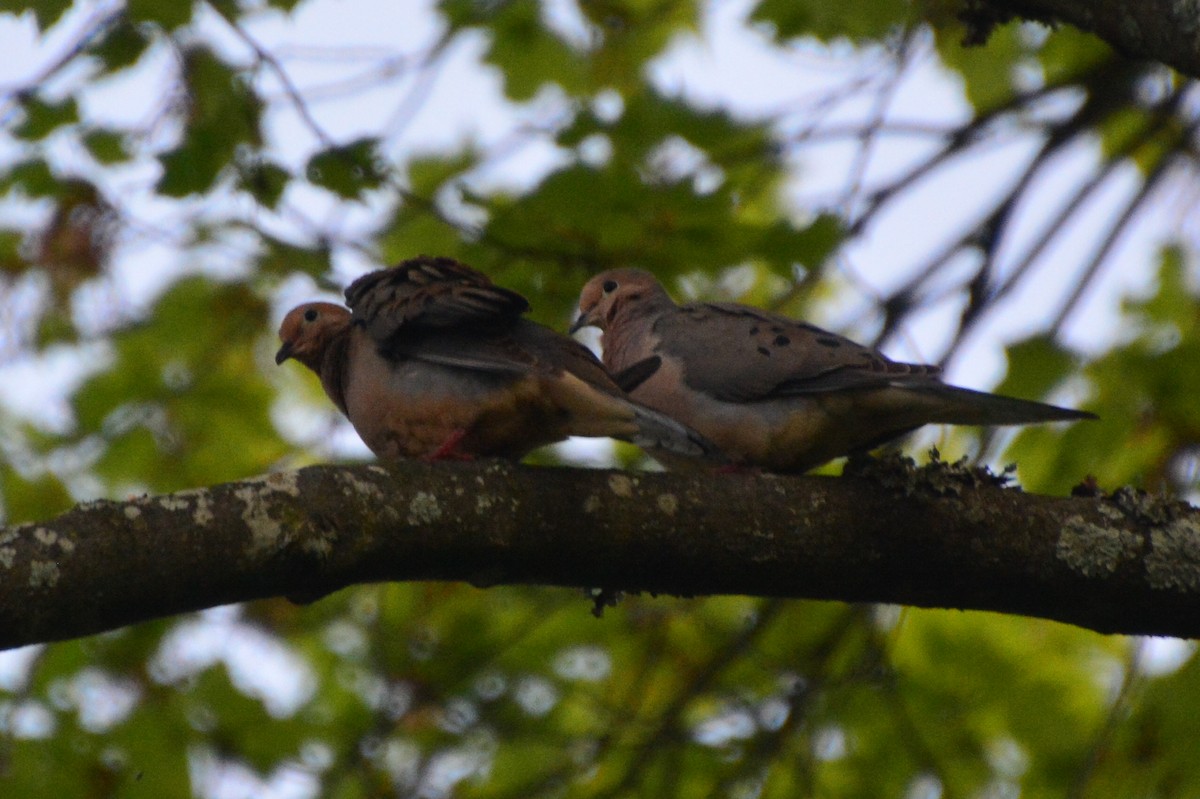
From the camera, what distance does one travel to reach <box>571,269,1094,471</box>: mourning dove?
11.5ft

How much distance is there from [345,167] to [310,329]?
1.67 feet

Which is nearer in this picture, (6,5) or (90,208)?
(6,5)

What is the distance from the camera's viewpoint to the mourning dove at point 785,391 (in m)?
3.50

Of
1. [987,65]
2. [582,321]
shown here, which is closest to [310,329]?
[582,321]

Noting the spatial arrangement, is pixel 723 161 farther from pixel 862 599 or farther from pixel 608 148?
pixel 862 599

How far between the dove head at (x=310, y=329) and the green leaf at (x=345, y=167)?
356 millimetres

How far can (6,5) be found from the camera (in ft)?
11.7

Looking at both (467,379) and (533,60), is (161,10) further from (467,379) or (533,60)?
(533,60)

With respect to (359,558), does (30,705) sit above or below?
below

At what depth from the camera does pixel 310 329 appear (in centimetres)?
416

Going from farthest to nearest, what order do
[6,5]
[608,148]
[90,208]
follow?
[90,208] < [608,148] < [6,5]

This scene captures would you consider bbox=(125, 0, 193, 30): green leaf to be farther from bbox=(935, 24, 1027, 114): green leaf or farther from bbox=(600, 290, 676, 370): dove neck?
bbox=(935, 24, 1027, 114): green leaf

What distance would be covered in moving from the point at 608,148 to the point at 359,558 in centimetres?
251

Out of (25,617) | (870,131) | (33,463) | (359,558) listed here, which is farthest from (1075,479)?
(33,463)
